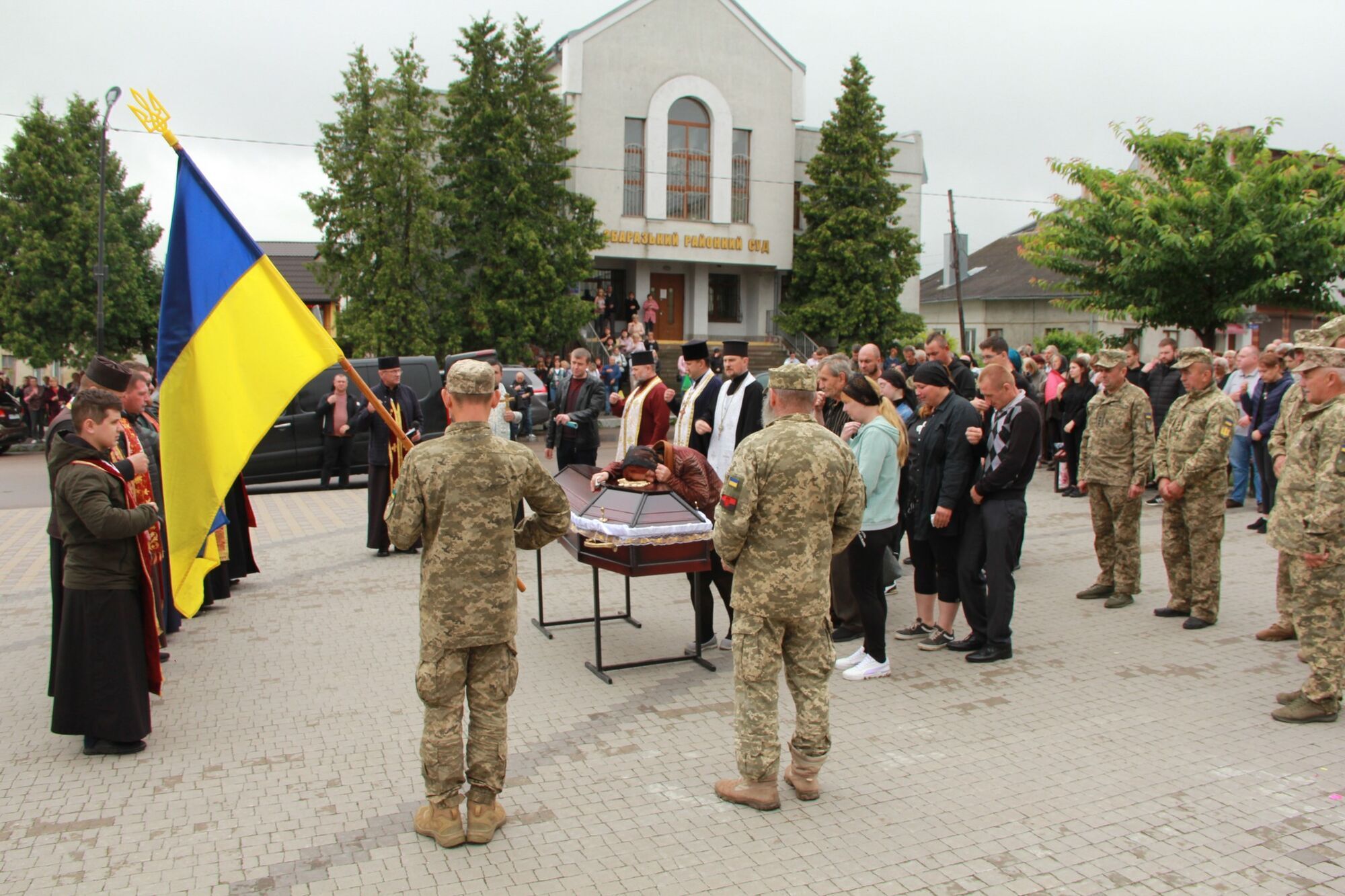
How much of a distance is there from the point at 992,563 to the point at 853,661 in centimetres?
115

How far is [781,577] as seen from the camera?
14.9 ft

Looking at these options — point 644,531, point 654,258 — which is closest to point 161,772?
point 644,531

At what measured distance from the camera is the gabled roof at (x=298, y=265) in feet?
141

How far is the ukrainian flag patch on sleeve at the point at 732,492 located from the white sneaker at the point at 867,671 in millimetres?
2335

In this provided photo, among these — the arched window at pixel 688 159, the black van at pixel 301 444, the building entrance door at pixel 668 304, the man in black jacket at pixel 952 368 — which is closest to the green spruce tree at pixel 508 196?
the arched window at pixel 688 159

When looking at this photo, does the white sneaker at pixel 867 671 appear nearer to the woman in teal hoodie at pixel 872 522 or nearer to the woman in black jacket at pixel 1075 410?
the woman in teal hoodie at pixel 872 522

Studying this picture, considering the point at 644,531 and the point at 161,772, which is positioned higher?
the point at 644,531

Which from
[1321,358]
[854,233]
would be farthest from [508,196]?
[1321,358]

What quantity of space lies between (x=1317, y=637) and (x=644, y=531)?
383 cm

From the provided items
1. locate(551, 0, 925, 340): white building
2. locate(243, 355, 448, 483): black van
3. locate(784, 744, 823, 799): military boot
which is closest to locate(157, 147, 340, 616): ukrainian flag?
locate(784, 744, 823, 799): military boot

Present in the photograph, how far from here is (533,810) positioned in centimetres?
459

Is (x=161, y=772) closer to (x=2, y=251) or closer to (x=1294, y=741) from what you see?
(x=1294, y=741)

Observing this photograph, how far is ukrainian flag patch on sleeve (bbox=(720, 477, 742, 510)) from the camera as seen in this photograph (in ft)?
15.0

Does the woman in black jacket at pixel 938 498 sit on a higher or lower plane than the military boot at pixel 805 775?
higher
